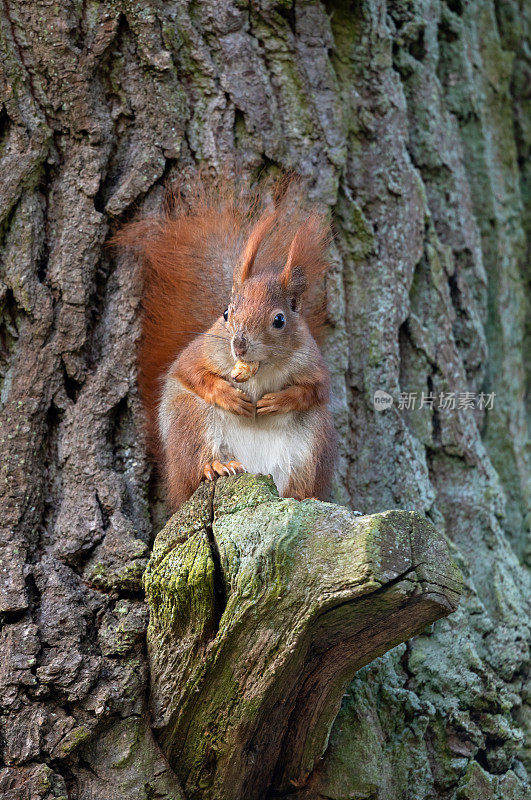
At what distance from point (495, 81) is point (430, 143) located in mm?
505

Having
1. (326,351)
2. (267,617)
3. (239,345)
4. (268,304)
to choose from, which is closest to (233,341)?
(239,345)

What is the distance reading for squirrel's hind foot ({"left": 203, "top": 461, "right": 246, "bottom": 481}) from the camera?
1.48 metres

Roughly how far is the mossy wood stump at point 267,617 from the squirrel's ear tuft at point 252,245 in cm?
48

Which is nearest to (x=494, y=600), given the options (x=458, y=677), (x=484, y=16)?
(x=458, y=677)

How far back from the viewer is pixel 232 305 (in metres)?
1.66

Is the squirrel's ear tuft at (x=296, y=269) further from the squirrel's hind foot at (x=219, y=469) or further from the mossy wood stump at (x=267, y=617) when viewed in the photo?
the mossy wood stump at (x=267, y=617)

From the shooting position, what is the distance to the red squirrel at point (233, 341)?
5.15 feet

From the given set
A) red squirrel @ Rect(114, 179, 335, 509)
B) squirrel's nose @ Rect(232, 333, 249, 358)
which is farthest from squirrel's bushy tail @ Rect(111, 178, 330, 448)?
squirrel's nose @ Rect(232, 333, 249, 358)

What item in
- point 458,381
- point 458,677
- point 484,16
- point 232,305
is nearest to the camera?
point 458,677

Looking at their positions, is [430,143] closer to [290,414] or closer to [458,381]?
[458,381]

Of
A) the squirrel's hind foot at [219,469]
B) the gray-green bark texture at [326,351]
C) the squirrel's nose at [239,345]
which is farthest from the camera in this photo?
the squirrel's nose at [239,345]

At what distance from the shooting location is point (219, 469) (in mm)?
1497

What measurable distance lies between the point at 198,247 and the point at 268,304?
18cm

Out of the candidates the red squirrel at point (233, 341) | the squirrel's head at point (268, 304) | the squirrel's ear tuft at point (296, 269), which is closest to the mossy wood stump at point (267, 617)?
the red squirrel at point (233, 341)
